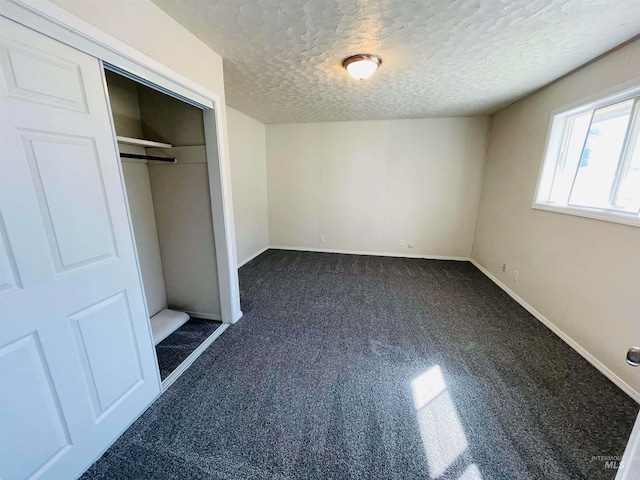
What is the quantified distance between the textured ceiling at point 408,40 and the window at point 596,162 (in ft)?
1.58

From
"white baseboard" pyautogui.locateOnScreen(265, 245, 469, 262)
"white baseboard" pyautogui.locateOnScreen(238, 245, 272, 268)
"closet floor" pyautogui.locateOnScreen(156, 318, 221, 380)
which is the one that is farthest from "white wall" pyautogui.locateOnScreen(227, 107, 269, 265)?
"closet floor" pyautogui.locateOnScreen(156, 318, 221, 380)

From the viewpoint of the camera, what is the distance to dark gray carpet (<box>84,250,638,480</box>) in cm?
130

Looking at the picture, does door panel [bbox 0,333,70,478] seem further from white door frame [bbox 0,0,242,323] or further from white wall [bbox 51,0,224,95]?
white wall [bbox 51,0,224,95]

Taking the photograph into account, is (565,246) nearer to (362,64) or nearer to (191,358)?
(362,64)

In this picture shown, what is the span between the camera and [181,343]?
228cm

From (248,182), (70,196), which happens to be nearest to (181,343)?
(70,196)

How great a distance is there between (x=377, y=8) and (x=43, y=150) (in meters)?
1.93

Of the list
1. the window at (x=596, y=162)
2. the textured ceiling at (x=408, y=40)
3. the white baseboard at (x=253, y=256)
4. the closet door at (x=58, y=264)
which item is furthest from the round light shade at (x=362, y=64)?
the white baseboard at (x=253, y=256)

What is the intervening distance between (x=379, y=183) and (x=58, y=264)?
14.4ft

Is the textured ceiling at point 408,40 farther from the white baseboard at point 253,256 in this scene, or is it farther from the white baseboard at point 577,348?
the white baseboard at point 253,256

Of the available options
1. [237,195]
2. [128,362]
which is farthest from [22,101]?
[237,195]

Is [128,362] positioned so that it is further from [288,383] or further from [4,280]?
[288,383]

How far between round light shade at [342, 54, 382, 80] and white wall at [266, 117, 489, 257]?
237cm

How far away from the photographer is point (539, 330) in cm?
248
